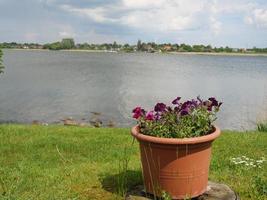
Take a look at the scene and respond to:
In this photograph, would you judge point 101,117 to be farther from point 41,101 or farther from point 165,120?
point 165,120

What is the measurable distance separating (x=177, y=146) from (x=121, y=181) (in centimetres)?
140

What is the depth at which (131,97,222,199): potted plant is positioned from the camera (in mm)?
4164

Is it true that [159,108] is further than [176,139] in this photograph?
Yes

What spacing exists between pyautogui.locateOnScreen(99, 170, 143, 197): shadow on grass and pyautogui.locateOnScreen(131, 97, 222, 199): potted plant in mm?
552

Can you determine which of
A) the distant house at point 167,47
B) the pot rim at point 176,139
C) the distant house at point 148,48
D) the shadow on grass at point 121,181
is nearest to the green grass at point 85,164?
the shadow on grass at point 121,181

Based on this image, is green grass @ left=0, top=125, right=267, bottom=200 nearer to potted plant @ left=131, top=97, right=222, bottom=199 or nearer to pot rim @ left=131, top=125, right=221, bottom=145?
potted plant @ left=131, top=97, right=222, bottom=199

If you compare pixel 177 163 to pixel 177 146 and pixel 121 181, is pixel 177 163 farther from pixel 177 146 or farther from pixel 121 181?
pixel 121 181

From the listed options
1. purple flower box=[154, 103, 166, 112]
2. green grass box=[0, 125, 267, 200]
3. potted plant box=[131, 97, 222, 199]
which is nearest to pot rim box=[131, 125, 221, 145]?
potted plant box=[131, 97, 222, 199]

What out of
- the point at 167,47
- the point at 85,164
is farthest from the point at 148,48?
the point at 85,164

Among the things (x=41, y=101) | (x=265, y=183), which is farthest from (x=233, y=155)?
(x=41, y=101)

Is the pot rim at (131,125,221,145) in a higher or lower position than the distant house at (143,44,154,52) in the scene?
higher

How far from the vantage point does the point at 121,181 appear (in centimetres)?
523

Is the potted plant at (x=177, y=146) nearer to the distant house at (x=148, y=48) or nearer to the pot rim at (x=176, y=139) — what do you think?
the pot rim at (x=176, y=139)

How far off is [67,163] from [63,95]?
24097 millimetres
